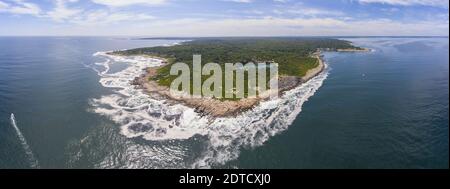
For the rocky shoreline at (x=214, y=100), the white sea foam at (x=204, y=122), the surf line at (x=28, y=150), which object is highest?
the rocky shoreline at (x=214, y=100)

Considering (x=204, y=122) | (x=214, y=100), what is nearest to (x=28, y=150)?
(x=204, y=122)

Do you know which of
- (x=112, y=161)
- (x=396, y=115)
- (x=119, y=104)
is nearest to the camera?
(x=112, y=161)

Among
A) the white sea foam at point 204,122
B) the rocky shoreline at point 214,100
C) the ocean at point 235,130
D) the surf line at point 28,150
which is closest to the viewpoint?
the surf line at point 28,150

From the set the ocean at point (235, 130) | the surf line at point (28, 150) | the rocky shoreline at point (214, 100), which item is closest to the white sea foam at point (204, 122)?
the ocean at point (235, 130)

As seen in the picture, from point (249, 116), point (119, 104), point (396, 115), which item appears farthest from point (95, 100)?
point (396, 115)

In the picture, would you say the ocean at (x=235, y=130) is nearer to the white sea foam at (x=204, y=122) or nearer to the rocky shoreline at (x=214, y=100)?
the white sea foam at (x=204, y=122)
